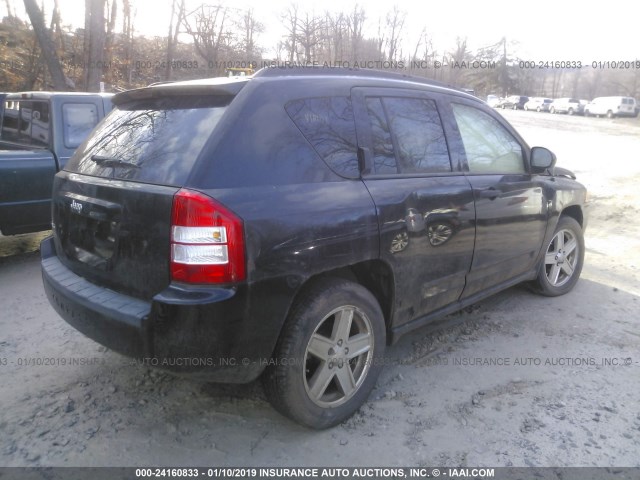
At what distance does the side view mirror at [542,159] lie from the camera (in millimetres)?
4031

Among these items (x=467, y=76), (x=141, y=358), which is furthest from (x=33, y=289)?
(x=467, y=76)

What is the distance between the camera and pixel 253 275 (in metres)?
2.21

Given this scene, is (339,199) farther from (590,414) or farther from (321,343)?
(590,414)

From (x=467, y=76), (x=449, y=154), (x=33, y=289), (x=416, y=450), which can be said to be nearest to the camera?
(x=416, y=450)

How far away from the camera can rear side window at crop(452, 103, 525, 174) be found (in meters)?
3.57

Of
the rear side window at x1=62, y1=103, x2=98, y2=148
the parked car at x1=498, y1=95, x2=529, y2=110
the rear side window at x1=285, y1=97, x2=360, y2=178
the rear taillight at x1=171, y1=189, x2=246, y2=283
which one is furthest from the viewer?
the parked car at x1=498, y1=95, x2=529, y2=110

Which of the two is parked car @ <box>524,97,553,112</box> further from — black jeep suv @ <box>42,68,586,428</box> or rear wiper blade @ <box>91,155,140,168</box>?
rear wiper blade @ <box>91,155,140,168</box>

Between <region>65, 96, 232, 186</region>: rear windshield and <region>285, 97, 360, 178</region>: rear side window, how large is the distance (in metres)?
0.40

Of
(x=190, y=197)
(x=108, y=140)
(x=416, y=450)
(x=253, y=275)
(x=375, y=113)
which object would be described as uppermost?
(x=375, y=113)

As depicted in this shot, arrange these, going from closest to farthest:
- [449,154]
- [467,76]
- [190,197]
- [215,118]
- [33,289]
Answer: [190,197] < [215,118] < [449,154] < [33,289] < [467,76]

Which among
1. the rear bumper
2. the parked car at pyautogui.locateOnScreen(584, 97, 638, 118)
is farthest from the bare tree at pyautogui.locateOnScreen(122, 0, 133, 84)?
the parked car at pyautogui.locateOnScreen(584, 97, 638, 118)

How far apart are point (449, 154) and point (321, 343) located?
161 cm

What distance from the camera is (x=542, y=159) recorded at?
4.03 m

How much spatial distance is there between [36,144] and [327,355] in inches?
191
